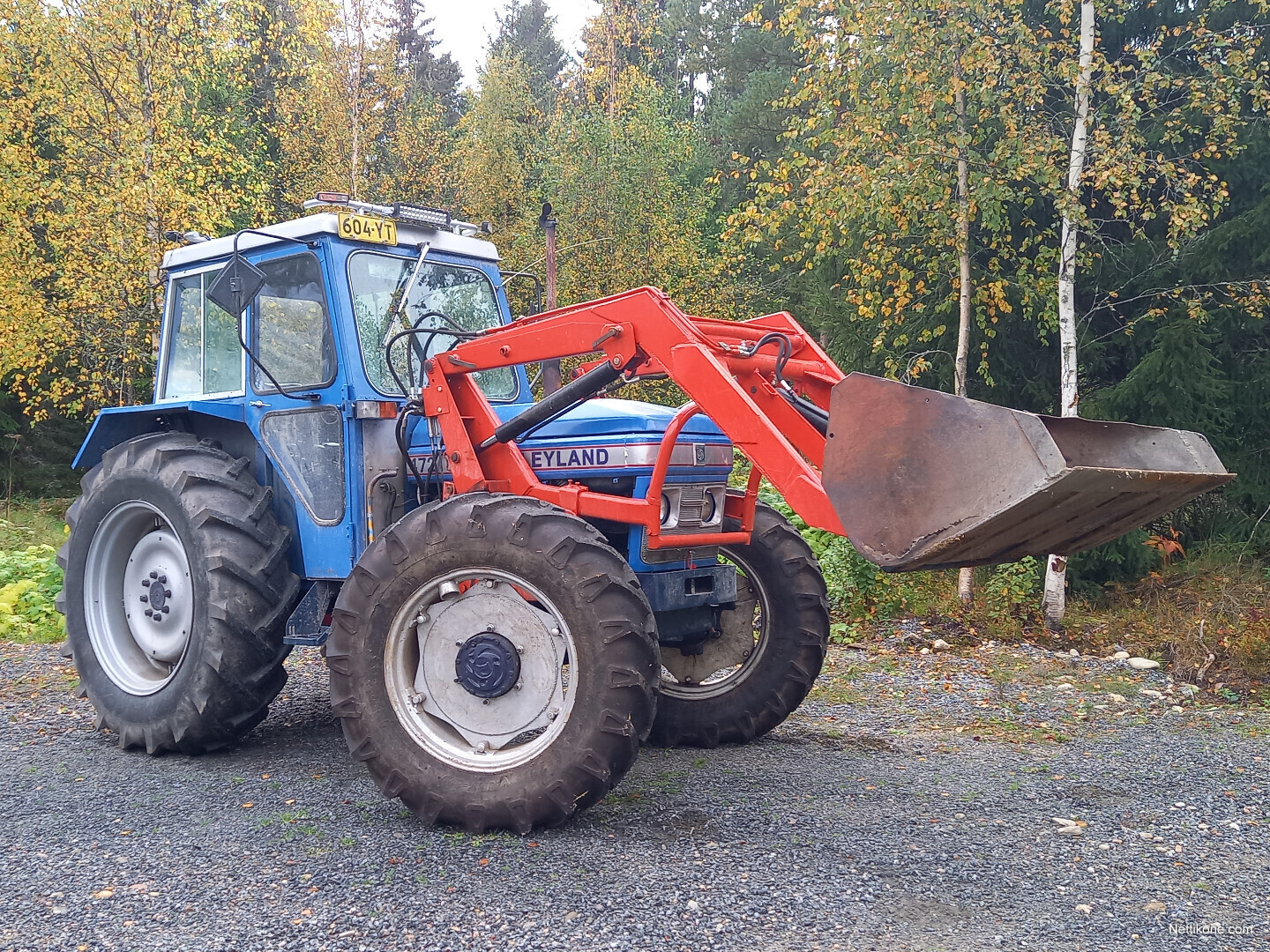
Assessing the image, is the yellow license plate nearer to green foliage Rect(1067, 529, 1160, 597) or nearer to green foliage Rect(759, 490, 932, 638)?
green foliage Rect(759, 490, 932, 638)

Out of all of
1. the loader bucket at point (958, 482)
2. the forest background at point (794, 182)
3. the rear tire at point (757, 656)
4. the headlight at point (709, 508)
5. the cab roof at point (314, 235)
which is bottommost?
the rear tire at point (757, 656)

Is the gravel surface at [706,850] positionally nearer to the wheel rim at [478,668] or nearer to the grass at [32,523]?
the wheel rim at [478,668]

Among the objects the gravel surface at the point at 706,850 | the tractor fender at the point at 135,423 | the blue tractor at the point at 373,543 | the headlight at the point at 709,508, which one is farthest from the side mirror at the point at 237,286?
the headlight at the point at 709,508

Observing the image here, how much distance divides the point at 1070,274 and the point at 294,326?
595cm

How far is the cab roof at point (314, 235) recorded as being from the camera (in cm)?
522

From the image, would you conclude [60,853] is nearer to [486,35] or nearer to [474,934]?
[474,934]

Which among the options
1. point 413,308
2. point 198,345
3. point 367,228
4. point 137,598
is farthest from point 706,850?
point 198,345

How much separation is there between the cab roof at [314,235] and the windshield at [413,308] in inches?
4.0

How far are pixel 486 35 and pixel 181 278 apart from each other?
107 ft

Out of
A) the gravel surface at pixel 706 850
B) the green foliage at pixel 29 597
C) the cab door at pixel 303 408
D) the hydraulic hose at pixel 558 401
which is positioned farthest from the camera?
the green foliage at pixel 29 597

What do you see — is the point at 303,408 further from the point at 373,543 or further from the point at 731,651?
the point at 731,651

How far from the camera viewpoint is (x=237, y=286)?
486 centimetres

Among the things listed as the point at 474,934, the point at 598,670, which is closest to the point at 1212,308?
the point at 598,670

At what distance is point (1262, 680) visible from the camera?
670 centimetres
